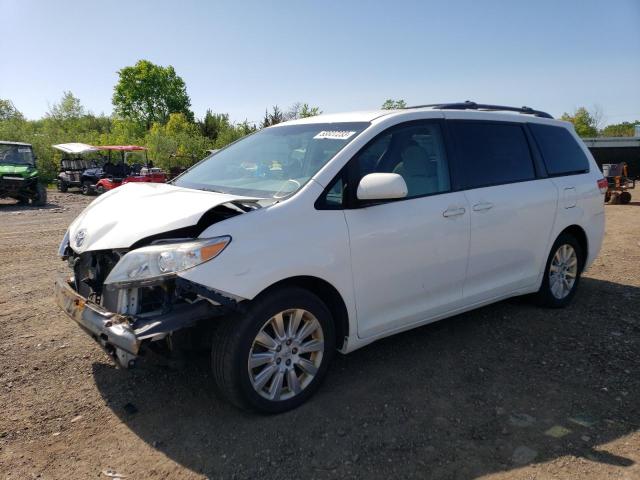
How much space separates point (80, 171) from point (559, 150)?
21.8m

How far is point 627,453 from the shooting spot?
2.75 metres

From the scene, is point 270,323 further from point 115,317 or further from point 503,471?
point 503,471

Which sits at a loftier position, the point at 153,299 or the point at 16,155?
the point at 16,155

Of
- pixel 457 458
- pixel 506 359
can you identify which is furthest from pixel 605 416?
pixel 457 458

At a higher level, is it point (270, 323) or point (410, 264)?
point (410, 264)

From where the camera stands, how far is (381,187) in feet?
10.3

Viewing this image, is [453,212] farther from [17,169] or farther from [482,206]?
[17,169]

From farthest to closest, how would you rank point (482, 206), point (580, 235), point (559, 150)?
point (580, 235) < point (559, 150) < point (482, 206)

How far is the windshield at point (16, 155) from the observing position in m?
16.6

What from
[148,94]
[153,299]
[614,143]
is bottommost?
[153,299]

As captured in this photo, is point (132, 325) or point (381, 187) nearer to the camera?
point (132, 325)

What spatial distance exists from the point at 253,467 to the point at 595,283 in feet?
17.1

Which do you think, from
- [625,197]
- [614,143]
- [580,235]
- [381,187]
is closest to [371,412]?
[381,187]

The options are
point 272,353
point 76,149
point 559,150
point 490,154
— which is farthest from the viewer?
point 76,149
